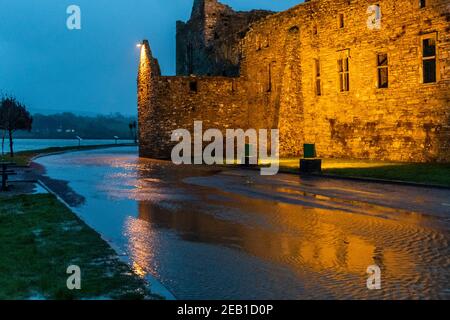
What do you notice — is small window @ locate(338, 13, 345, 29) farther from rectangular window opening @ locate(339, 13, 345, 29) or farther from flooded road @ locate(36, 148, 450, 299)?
flooded road @ locate(36, 148, 450, 299)

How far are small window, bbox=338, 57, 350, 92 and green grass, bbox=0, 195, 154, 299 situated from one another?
A: 2292cm

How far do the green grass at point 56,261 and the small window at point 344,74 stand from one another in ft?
75.2

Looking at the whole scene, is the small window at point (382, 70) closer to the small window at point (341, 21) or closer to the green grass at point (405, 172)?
the small window at point (341, 21)

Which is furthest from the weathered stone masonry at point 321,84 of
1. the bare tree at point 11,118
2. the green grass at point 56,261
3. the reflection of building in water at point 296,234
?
the green grass at point 56,261

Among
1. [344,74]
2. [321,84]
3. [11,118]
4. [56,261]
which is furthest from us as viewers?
[11,118]

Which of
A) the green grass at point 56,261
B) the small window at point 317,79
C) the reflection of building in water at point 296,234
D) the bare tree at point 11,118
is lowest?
the reflection of building in water at point 296,234

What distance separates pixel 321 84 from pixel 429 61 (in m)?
6.96

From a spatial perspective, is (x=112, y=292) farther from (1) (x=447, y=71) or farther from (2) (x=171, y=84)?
(2) (x=171, y=84)

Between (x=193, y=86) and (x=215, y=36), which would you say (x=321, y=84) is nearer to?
(x=193, y=86)

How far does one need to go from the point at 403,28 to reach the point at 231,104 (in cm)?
1471

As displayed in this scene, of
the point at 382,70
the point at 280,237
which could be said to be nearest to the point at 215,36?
the point at 382,70

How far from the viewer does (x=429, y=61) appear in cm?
2795

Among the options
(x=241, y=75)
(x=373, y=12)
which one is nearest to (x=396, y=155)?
(x=373, y=12)

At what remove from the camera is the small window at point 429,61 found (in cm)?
2664
